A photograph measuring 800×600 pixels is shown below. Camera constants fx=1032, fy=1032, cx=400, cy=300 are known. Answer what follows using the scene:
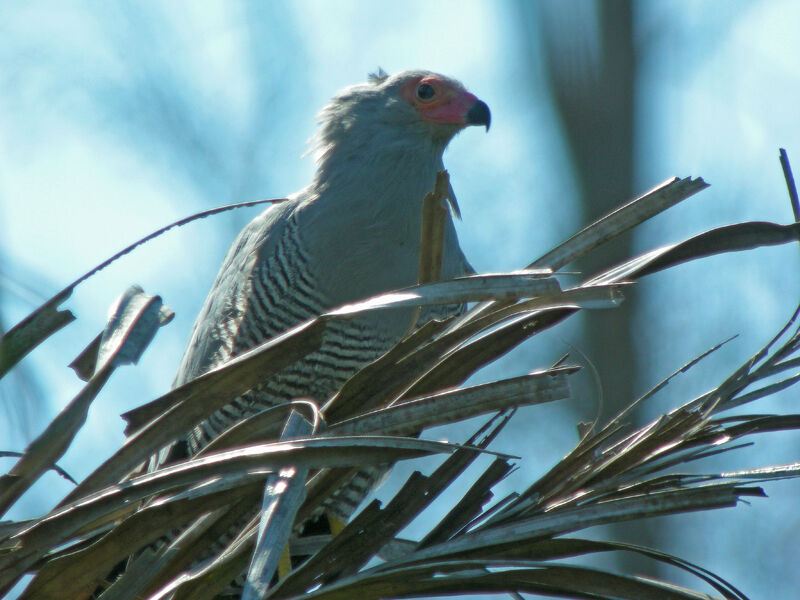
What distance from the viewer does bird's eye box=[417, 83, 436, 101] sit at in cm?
390

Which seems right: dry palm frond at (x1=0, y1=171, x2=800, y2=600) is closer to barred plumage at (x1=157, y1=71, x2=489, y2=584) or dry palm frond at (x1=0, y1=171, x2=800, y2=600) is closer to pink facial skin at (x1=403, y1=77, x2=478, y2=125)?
barred plumage at (x1=157, y1=71, x2=489, y2=584)

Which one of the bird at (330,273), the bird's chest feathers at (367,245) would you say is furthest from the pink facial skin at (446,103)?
the bird's chest feathers at (367,245)

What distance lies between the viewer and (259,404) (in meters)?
3.27

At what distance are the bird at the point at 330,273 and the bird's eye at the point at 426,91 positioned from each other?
0.61 feet

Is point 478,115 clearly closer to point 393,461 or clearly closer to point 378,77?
point 378,77

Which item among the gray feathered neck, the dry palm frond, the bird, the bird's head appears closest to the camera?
the dry palm frond

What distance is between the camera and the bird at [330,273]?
326 centimetres

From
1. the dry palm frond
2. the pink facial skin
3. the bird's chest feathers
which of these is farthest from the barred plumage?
the dry palm frond

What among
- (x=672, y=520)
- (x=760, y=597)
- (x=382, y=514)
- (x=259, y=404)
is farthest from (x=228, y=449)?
(x=760, y=597)

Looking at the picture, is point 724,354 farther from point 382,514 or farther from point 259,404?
point 382,514

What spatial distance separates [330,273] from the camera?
332 cm

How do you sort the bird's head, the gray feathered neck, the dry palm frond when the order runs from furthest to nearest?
the bird's head < the gray feathered neck < the dry palm frond

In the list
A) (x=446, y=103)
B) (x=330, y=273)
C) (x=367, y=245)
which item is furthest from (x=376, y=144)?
(x=330, y=273)

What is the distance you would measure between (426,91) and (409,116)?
0.11 meters
